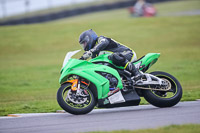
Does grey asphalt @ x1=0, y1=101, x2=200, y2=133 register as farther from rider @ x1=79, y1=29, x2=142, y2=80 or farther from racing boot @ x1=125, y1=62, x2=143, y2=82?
rider @ x1=79, y1=29, x2=142, y2=80

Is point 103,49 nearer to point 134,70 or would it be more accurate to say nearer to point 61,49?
point 134,70

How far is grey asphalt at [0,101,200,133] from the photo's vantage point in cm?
551

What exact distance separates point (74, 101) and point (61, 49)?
2132 cm

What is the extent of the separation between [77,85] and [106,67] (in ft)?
2.56

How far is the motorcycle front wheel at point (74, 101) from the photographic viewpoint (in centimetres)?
671

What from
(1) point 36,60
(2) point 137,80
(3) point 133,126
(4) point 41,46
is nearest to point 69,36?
(4) point 41,46

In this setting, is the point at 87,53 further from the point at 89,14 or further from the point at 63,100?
the point at 89,14

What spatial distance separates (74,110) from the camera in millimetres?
6746

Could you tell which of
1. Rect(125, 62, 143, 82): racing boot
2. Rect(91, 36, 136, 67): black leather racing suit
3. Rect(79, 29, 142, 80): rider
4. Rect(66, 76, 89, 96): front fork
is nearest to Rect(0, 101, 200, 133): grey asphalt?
Rect(66, 76, 89, 96): front fork

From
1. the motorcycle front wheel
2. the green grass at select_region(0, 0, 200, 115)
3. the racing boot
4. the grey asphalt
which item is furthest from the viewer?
the green grass at select_region(0, 0, 200, 115)

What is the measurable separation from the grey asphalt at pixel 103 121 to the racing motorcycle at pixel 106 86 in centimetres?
25

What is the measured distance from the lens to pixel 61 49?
27.9 meters

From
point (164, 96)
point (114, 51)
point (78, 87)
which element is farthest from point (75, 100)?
point (164, 96)

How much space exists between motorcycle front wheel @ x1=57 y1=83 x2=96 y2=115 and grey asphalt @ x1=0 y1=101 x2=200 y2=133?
14cm
